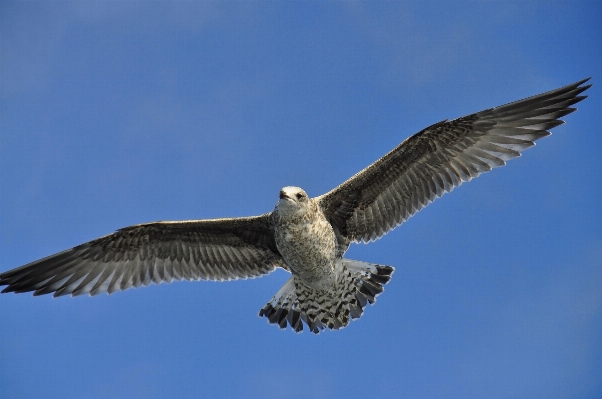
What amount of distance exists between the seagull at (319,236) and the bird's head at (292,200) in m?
0.02

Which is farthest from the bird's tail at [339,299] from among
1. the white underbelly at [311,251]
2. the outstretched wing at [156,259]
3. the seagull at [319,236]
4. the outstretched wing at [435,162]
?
the outstretched wing at [156,259]

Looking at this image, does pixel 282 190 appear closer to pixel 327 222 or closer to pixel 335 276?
pixel 327 222

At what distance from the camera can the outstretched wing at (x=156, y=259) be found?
11367 mm

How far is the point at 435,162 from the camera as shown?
1076cm

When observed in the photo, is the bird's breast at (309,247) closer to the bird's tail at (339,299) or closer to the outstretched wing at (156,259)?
the bird's tail at (339,299)

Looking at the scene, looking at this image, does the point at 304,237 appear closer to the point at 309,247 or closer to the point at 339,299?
the point at 309,247

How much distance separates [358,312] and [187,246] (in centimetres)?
278

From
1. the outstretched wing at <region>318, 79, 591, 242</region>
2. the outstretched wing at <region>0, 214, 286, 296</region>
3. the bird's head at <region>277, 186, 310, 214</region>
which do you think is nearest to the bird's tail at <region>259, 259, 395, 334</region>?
the outstretched wing at <region>318, 79, 591, 242</region>

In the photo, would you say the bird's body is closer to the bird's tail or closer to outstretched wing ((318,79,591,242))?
the bird's tail

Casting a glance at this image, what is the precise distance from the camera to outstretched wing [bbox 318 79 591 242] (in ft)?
34.4

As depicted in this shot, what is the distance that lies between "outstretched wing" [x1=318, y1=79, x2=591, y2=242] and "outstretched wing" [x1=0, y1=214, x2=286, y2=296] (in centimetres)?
138

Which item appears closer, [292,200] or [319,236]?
[292,200]

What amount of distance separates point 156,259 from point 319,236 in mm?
2769

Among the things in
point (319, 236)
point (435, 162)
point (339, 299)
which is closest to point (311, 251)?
point (319, 236)
